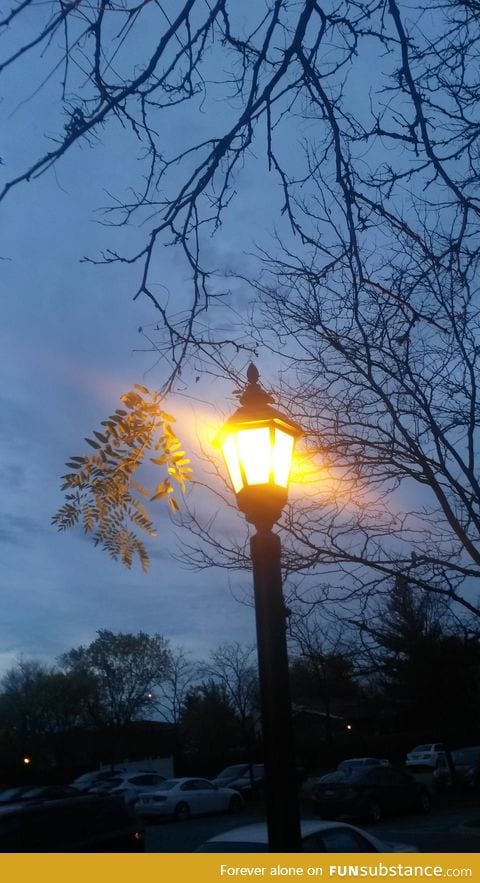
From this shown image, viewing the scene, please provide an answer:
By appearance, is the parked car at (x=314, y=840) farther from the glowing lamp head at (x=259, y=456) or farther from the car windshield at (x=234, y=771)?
the car windshield at (x=234, y=771)

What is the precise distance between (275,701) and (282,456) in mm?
1081

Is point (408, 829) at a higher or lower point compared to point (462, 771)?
lower

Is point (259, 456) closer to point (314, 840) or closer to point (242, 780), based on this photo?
point (314, 840)

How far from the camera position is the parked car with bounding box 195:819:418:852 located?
258 inches

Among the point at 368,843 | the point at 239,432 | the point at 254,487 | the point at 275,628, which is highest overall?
the point at 239,432

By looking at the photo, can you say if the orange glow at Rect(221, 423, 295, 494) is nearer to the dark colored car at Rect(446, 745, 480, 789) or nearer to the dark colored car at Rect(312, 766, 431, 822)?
the dark colored car at Rect(312, 766, 431, 822)

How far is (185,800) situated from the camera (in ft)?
71.8

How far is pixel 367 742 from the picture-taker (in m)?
36.3

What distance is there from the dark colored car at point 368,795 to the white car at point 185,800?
185 inches

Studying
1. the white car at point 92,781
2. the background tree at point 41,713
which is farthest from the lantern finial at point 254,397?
the background tree at point 41,713

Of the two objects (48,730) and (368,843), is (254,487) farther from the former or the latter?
(48,730)

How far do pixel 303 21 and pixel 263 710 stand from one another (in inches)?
130

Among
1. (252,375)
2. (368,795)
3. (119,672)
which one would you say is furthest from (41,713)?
(252,375)

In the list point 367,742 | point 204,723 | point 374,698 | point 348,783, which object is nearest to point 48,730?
point 204,723
